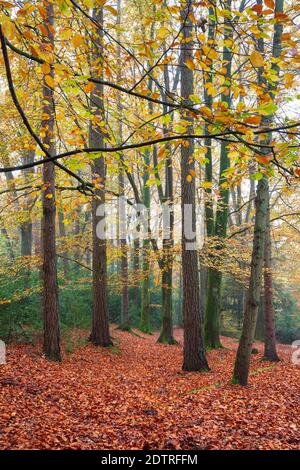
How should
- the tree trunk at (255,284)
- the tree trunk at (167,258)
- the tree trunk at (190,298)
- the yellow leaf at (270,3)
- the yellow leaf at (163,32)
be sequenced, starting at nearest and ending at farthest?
the yellow leaf at (270,3)
the yellow leaf at (163,32)
the tree trunk at (255,284)
the tree trunk at (190,298)
the tree trunk at (167,258)

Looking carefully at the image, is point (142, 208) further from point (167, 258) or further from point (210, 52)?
point (210, 52)

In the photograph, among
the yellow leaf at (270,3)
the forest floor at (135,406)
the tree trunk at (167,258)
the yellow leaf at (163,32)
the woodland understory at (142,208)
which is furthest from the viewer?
the tree trunk at (167,258)

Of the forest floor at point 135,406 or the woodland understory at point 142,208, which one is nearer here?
the woodland understory at point 142,208

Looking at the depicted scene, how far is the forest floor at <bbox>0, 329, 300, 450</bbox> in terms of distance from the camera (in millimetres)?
4176

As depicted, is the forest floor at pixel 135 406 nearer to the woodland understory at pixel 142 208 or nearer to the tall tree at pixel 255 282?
the woodland understory at pixel 142 208

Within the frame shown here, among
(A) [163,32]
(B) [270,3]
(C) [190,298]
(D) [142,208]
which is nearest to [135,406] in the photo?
(C) [190,298]

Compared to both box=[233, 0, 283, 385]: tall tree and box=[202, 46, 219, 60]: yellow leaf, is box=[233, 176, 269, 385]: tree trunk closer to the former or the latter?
box=[233, 0, 283, 385]: tall tree

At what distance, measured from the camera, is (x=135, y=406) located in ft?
18.2

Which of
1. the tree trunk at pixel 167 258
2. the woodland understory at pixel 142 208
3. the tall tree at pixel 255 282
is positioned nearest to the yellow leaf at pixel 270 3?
the woodland understory at pixel 142 208

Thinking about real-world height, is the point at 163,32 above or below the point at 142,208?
above

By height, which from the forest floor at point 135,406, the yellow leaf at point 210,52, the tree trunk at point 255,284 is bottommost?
the forest floor at point 135,406

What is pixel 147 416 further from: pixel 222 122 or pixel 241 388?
pixel 222 122

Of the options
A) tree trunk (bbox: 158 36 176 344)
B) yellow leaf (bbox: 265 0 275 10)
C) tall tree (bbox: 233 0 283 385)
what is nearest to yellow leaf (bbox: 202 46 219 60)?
yellow leaf (bbox: 265 0 275 10)

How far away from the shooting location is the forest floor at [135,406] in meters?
4.18
